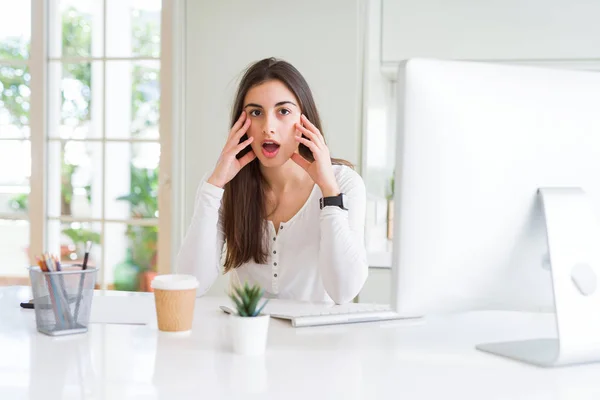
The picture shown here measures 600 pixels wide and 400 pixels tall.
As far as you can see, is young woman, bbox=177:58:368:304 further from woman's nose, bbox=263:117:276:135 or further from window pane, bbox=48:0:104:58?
window pane, bbox=48:0:104:58

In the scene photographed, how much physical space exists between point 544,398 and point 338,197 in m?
0.90

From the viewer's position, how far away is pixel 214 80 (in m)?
3.23

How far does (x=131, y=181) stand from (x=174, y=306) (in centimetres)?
245

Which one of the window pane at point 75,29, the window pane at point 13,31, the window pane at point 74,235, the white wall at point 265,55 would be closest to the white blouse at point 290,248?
the white wall at point 265,55

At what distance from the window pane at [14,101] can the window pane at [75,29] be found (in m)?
0.24

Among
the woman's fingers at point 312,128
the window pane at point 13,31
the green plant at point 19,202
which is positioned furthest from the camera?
the green plant at point 19,202

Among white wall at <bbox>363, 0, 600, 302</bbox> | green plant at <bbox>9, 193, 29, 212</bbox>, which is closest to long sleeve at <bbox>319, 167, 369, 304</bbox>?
white wall at <bbox>363, 0, 600, 302</bbox>

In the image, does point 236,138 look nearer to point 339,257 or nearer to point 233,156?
point 233,156

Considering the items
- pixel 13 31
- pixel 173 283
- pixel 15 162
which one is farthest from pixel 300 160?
pixel 13 31

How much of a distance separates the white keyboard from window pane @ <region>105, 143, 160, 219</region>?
2.20m

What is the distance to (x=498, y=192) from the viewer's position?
1.11 meters

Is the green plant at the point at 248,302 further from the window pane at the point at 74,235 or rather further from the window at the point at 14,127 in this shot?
the window at the point at 14,127

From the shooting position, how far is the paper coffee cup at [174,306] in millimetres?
1317

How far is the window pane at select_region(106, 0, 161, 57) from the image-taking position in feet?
11.8
